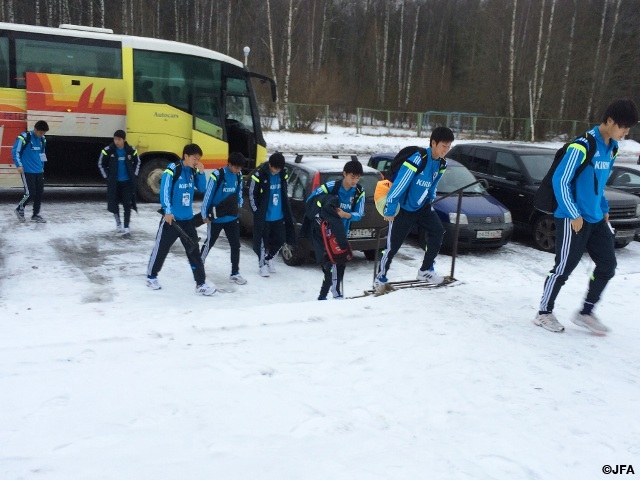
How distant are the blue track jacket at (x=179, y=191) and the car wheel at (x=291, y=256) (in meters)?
2.09

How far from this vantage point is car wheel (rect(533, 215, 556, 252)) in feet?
33.4

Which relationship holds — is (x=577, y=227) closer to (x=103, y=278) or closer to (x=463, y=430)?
(x=463, y=430)

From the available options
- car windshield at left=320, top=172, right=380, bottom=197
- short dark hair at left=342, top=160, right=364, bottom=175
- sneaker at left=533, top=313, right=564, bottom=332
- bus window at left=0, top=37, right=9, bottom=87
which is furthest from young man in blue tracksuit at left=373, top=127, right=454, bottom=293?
bus window at left=0, top=37, right=9, bottom=87

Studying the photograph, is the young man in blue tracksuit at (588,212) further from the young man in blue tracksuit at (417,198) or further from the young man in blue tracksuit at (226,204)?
the young man in blue tracksuit at (226,204)

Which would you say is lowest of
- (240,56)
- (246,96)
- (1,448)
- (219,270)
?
(219,270)

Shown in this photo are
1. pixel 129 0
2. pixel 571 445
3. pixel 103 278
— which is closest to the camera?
pixel 571 445

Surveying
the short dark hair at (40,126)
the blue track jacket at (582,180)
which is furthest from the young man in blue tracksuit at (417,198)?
the short dark hair at (40,126)

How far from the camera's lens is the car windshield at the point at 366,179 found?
29.1 ft

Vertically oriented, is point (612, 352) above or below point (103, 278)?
above

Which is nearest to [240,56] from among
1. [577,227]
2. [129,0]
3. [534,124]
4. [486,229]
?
[129,0]

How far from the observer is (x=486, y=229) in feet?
31.8

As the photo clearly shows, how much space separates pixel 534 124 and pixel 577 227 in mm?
36569

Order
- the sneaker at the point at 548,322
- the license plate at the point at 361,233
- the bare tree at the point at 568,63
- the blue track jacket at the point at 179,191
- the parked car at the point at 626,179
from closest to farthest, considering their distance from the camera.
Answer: the sneaker at the point at 548,322, the blue track jacket at the point at 179,191, the license plate at the point at 361,233, the parked car at the point at 626,179, the bare tree at the point at 568,63

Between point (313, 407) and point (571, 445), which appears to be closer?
point (571, 445)
